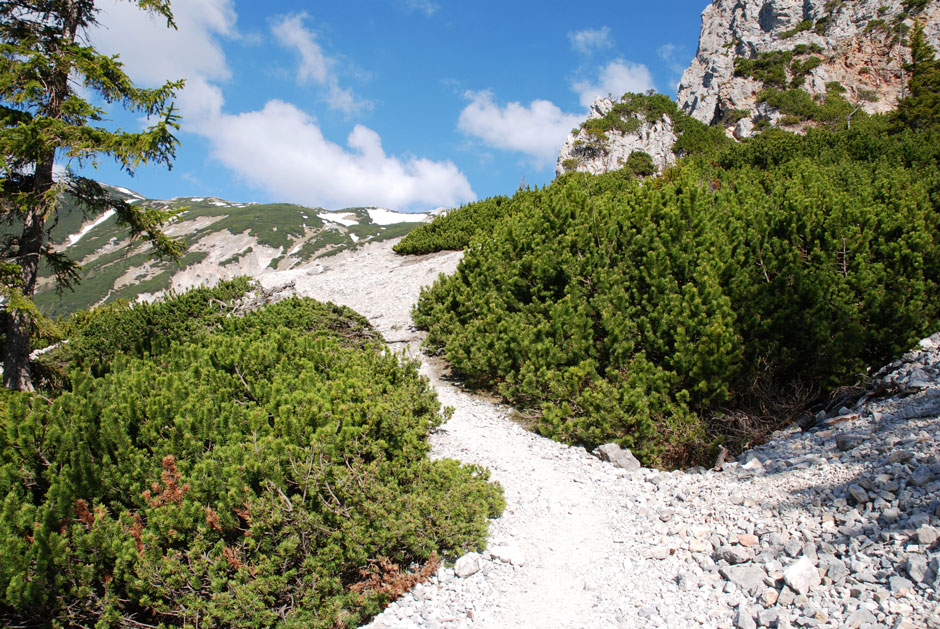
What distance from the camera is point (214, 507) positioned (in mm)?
3793

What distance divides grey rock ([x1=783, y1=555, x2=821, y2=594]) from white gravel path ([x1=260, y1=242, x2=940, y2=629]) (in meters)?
0.01

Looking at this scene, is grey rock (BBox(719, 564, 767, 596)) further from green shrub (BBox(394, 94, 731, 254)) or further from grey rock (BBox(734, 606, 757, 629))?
green shrub (BBox(394, 94, 731, 254))

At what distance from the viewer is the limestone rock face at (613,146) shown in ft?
97.6

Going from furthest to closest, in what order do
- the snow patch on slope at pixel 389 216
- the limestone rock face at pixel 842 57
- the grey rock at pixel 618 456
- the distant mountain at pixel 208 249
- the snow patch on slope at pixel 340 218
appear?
the snow patch on slope at pixel 389 216 → the snow patch on slope at pixel 340 218 → the distant mountain at pixel 208 249 → the limestone rock face at pixel 842 57 → the grey rock at pixel 618 456

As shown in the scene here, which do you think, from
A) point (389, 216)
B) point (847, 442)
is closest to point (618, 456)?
point (847, 442)

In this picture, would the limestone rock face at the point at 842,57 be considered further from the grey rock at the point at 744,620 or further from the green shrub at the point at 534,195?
the grey rock at the point at 744,620

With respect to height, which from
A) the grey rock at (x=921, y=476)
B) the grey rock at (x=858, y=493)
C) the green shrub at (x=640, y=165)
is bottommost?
the grey rock at (x=858, y=493)

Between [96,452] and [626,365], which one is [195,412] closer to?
[96,452]

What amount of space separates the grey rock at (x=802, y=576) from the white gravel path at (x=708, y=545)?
0.6 inches

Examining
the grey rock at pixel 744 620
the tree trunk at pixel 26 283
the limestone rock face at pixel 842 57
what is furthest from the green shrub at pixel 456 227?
the limestone rock face at pixel 842 57

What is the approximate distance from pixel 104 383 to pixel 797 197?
8569 millimetres

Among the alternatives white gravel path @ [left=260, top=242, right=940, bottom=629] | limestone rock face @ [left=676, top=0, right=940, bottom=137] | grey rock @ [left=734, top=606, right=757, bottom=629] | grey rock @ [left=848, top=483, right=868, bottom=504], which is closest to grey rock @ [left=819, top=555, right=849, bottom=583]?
Answer: white gravel path @ [left=260, top=242, right=940, bottom=629]

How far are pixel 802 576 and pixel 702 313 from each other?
347 cm

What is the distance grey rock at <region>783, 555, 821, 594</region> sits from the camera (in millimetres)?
3254
